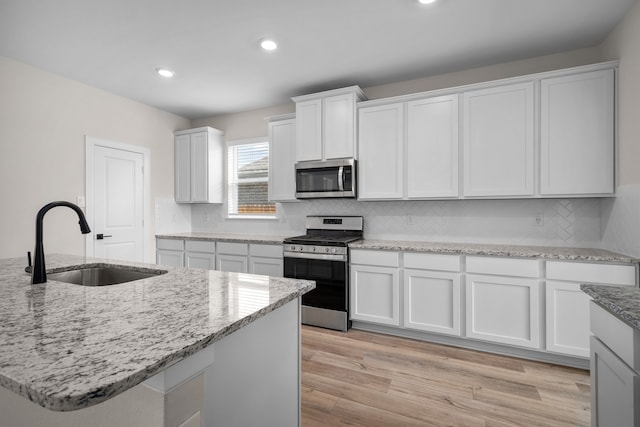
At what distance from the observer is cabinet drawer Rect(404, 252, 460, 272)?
9.06 feet

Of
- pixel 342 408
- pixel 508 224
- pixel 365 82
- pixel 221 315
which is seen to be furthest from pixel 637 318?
pixel 365 82

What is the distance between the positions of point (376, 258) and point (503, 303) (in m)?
1.12

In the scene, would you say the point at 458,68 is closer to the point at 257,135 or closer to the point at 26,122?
the point at 257,135

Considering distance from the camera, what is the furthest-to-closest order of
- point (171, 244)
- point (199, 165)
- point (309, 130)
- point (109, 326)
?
1. point (199, 165)
2. point (171, 244)
3. point (309, 130)
4. point (109, 326)

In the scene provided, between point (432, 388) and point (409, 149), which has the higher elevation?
point (409, 149)

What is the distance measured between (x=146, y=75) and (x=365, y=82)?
236 cm

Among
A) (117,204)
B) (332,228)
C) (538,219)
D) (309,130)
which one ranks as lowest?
(332,228)

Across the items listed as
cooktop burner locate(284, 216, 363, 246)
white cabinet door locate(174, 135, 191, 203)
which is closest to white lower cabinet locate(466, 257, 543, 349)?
cooktop burner locate(284, 216, 363, 246)

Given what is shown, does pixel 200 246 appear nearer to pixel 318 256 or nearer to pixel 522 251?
pixel 318 256

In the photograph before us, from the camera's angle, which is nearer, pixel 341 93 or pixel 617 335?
pixel 617 335

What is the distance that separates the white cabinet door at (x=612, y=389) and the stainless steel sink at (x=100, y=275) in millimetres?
1995

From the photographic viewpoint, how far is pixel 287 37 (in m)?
2.62

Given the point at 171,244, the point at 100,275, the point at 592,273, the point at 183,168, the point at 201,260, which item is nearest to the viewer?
the point at 100,275

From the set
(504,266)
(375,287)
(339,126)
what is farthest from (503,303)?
(339,126)
